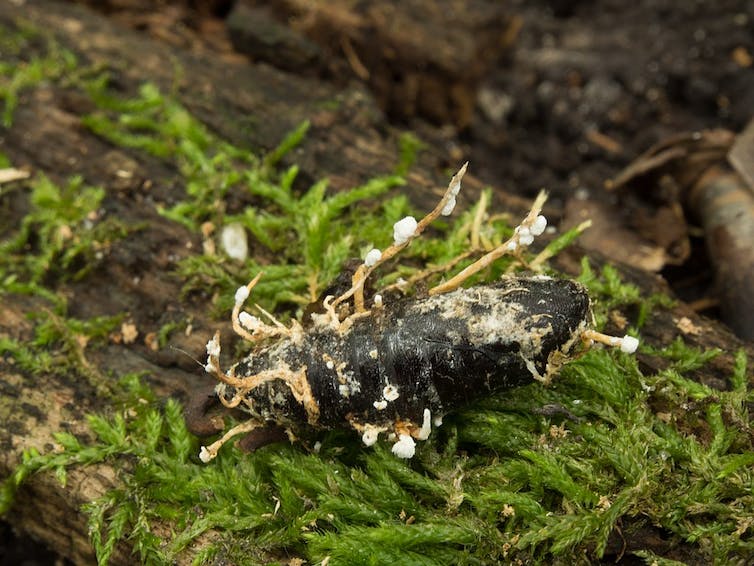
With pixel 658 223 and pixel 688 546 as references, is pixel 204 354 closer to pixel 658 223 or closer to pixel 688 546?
pixel 688 546

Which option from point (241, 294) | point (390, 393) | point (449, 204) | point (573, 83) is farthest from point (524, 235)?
point (573, 83)

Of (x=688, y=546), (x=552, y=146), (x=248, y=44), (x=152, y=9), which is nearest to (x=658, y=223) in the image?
(x=552, y=146)

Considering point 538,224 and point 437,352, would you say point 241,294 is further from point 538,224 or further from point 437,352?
point 538,224

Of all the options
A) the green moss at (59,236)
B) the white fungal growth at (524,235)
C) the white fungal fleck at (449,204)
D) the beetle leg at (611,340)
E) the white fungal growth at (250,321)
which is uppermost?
the white fungal fleck at (449,204)

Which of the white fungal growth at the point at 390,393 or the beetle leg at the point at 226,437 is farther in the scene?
the beetle leg at the point at 226,437

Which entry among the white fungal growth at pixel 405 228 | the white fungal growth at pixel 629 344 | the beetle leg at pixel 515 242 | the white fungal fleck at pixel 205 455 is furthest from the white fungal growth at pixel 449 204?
the white fungal fleck at pixel 205 455

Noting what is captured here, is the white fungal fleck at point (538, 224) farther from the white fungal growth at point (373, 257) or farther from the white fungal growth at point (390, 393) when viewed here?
the white fungal growth at point (390, 393)
